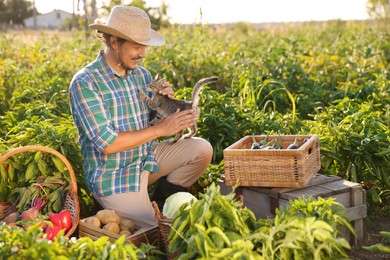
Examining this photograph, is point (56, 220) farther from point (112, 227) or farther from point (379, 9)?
point (379, 9)

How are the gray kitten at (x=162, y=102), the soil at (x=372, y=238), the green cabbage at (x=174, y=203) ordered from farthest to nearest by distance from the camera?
the gray kitten at (x=162, y=102)
the soil at (x=372, y=238)
the green cabbage at (x=174, y=203)

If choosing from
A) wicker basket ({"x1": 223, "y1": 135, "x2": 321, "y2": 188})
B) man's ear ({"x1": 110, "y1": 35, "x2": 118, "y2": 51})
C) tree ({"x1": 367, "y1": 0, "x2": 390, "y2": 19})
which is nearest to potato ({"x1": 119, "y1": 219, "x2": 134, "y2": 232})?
wicker basket ({"x1": 223, "y1": 135, "x2": 321, "y2": 188})

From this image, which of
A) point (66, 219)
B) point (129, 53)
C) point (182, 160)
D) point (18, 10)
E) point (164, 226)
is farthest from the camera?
point (18, 10)

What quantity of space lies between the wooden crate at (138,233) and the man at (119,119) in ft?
1.20

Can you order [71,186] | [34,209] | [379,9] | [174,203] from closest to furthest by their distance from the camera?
[174,203], [34,209], [71,186], [379,9]

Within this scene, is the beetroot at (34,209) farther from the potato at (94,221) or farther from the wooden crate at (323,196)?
the wooden crate at (323,196)

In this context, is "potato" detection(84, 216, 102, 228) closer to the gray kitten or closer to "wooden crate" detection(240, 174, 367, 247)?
the gray kitten

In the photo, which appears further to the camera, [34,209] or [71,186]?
[71,186]

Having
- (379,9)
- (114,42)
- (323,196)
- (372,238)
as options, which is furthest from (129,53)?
(379,9)

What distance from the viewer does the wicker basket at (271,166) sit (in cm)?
387

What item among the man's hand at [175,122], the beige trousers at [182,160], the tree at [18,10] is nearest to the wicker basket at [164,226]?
the man's hand at [175,122]

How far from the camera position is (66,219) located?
12.0 ft

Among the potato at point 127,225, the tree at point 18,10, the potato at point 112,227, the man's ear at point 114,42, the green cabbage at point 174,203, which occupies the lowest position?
the potato at point 127,225

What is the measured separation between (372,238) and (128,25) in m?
2.07
